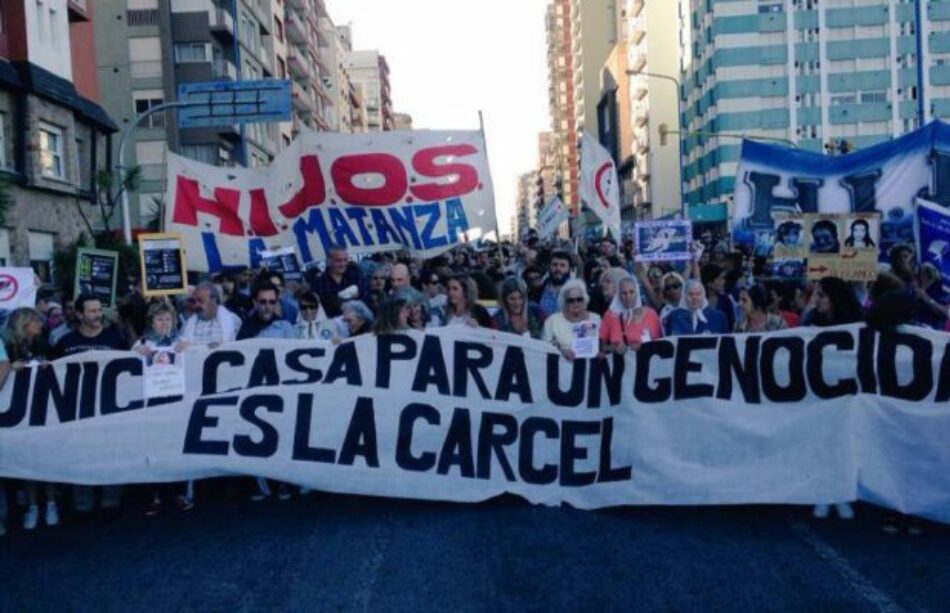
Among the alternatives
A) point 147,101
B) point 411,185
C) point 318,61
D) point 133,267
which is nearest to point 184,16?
point 147,101

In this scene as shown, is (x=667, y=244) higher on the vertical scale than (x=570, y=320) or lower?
higher

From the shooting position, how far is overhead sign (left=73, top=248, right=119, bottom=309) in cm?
1104

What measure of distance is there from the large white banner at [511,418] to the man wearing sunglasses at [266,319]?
0.52 metres

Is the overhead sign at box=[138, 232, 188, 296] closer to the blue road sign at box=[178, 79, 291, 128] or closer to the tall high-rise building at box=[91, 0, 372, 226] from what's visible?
the blue road sign at box=[178, 79, 291, 128]

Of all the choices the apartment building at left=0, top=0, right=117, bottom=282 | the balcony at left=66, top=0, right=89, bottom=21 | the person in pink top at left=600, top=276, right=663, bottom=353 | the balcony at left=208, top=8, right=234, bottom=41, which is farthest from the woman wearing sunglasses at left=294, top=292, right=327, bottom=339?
the balcony at left=208, top=8, right=234, bottom=41

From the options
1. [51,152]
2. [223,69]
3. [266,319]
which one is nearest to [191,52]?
[223,69]

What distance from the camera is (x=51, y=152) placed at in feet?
88.5

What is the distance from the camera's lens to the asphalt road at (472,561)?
5.52 metres

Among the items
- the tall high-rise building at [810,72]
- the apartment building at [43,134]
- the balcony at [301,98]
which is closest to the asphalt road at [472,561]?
the apartment building at [43,134]

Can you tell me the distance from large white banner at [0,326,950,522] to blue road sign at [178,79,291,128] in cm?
1460

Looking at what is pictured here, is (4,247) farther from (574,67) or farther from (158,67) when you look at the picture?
(574,67)

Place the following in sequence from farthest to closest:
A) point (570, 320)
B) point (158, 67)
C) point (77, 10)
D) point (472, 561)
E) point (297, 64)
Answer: point (297, 64)
point (158, 67)
point (77, 10)
point (570, 320)
point (472, 561)

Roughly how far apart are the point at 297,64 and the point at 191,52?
22.9 meters

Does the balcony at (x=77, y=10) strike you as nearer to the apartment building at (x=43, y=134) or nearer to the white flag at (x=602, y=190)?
the apartment building at (x=43, y=134)
